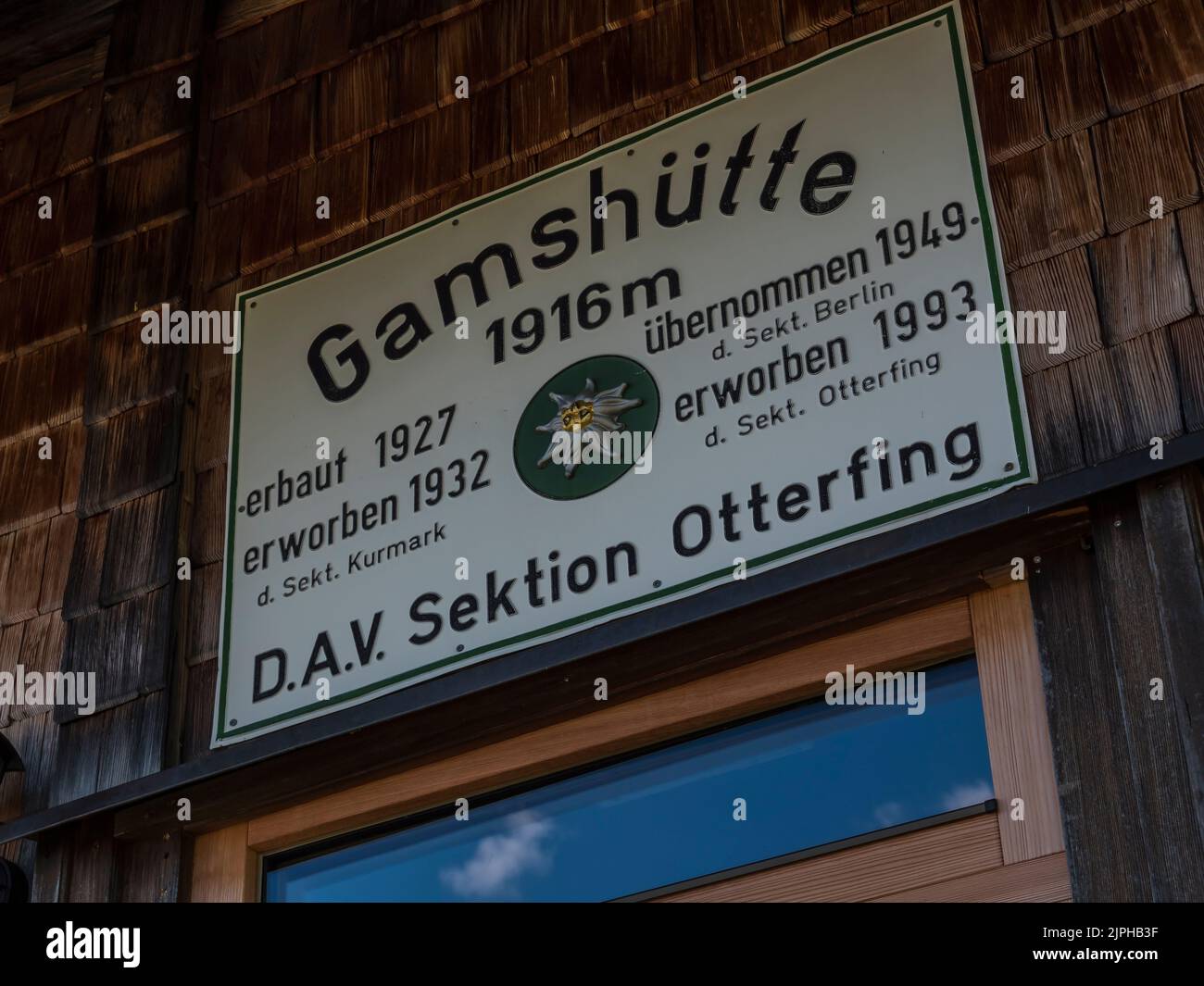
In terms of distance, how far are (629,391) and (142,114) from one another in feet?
6.80

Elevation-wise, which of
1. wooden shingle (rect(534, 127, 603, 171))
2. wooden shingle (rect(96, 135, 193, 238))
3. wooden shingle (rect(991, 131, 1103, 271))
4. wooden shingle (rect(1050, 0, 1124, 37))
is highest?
wooden shingle (rect(96, 135, 193, 238))

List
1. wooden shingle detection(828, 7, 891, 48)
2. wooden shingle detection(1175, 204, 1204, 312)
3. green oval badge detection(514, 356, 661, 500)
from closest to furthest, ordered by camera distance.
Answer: wooden shingle detection(1175, 204, 1204, 312), green oval badge detection(514, 356, 661, 500), wooden shingle detection(828, 7, 891, 48)

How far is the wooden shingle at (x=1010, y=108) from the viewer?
13.2 ft

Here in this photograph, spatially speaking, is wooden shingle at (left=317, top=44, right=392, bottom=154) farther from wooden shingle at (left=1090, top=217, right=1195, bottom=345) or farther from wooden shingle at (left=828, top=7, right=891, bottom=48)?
wooden shingle at (left=1090, top=217, right=1195, bottom=345)

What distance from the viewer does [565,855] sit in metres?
4.03

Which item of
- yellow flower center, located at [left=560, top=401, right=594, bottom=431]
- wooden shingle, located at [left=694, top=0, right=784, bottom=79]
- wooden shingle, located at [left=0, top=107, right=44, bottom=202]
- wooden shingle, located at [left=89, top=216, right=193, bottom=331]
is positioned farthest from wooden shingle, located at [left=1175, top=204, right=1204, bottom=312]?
wooden shingle, located at [left=0, top=107, right=44, bottom=202]

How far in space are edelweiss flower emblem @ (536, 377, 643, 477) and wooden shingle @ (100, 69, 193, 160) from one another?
1.77 m

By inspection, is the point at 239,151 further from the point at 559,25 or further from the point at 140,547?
the point at 140,547

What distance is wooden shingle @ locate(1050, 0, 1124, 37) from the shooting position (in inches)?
159

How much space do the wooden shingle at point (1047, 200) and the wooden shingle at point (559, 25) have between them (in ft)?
4.24

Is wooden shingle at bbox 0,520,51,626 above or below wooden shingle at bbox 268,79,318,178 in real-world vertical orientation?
below

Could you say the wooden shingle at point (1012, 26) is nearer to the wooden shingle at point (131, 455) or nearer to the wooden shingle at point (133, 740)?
the wooden shingle at point (131, 455)
